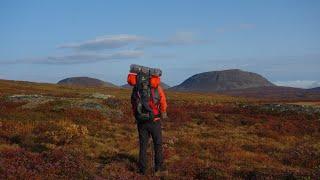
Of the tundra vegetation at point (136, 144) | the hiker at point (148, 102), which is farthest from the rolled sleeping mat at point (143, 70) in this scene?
the tundra vegetation at point (136, 144)

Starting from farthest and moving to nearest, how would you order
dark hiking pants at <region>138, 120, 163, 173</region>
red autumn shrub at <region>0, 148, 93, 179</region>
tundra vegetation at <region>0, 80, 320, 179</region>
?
dark hiking pants at <region>138, 120, 163, 173</region>
tundra vegetation at <region>0, 80, 320, 179</region>
red autumn shrub at <region>0, 148, 93, 179</region>

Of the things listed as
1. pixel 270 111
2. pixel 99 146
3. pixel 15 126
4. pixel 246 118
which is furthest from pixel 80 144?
pixel 270 111

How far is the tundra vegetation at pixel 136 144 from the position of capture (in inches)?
558

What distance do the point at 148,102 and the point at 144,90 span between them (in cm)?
36

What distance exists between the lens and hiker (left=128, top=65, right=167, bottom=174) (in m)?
14.2

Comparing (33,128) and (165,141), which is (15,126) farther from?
(165,141)

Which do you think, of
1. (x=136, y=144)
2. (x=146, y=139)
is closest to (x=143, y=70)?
(x=146, y=139)

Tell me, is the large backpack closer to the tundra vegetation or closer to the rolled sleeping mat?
the rolled sleeping mat

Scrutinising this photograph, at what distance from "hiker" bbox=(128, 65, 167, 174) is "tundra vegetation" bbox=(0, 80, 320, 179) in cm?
63

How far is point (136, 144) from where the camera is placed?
65.0 ft

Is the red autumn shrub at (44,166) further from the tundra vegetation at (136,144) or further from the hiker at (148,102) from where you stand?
the hiker at (148,102)

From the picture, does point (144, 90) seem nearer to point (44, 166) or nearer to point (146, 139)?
point (146, 139)

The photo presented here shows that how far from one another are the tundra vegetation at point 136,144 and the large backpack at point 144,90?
169 centimetres

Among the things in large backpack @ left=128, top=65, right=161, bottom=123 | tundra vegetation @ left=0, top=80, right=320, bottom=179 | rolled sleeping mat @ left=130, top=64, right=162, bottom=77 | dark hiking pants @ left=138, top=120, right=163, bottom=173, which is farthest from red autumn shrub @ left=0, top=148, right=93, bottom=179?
rolled sleeping mat @ left=130, top=64, right=162, bottom=77
